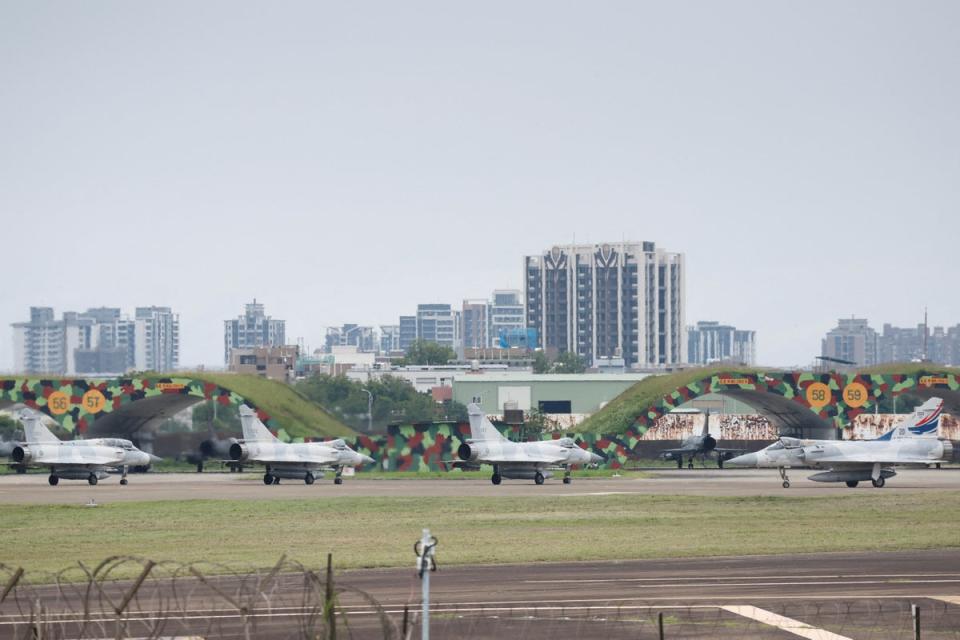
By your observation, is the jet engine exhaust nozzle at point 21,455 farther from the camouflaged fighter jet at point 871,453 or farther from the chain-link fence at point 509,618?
the chain-link fence at point 509,618

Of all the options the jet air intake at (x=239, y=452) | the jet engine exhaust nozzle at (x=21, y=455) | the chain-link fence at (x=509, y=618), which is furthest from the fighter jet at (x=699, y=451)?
the chain-link fence at (x=509, y=618)

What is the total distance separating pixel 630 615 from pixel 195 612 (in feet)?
24.5

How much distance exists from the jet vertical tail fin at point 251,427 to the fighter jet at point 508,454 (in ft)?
35.6

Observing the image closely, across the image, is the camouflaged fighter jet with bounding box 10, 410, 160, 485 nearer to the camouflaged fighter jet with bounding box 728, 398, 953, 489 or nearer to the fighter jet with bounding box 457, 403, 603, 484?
the fighter jet with bounding box 457, 403, 603, 484

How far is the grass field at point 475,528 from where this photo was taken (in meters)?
35.7

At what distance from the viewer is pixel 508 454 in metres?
73.4

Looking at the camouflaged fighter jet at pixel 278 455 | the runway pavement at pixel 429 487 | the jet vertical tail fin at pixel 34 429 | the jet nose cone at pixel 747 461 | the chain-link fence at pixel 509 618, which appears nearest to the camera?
the chain-link fence at pixel 509 618

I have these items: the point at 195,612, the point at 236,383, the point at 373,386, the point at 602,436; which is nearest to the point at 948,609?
the point at 195,612

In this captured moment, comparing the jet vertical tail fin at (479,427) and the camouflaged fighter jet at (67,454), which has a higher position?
the jet vertical tail fin at (479,427)

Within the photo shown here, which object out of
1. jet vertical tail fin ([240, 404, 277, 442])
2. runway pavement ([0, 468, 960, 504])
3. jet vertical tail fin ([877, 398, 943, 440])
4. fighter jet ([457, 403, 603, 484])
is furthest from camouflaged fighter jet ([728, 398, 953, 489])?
jet vertical tail fin ([240, 404, 277, 442])

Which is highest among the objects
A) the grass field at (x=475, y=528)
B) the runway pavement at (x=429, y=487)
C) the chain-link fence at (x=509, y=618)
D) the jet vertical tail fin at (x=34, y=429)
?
the jet vertical tail fin at (x=34, y=429)

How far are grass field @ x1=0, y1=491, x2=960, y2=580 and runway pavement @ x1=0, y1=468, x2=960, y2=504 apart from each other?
4.59 meters

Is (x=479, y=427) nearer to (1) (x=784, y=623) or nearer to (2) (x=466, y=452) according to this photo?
(2) (x=466, y=452)

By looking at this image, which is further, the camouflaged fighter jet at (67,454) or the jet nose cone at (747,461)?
the camouflaged fighter jet at (67,454)
